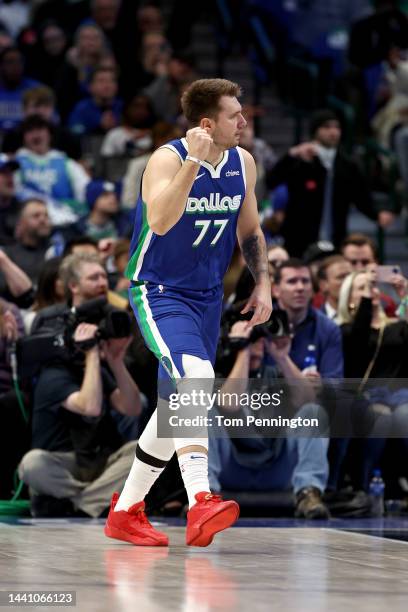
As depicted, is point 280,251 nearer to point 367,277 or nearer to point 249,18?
point 367,277

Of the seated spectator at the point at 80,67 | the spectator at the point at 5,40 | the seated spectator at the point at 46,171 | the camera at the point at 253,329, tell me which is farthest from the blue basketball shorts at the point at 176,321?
the spectator at the point at 5,40

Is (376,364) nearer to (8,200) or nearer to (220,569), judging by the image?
(220,569)

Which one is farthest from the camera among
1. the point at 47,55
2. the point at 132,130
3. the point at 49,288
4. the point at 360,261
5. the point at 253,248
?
the point at 47,55

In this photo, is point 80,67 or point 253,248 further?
point 80,67

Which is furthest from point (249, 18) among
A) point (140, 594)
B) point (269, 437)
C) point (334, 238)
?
point (140, 594)

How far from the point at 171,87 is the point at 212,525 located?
10171 millimetres

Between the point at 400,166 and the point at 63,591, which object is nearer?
the point at 63,591

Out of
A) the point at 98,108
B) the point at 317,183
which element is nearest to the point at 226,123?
the point at 317,183

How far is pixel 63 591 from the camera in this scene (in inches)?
219

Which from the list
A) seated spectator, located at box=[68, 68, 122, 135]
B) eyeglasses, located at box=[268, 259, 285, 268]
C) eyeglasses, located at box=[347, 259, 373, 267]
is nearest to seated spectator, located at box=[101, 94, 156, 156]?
seated spectator, located at box=[68, 68, 122, 135]

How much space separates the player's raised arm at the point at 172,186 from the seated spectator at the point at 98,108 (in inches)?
333

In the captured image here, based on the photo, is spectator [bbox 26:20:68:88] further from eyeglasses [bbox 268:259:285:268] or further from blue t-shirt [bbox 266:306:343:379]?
blue t-shirt [bbox 266:306:343:379]

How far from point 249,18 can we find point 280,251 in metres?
7.93

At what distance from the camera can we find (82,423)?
9164mm
